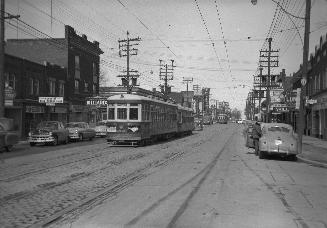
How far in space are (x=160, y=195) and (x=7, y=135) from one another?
16.8 m

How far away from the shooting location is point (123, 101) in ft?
95.8

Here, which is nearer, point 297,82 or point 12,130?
point 12,130

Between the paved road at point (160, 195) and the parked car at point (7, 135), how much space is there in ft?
24.5

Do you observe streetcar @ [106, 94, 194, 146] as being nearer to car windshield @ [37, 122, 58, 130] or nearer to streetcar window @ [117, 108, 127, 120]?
streetcar window @ [117, 108, 127, 120]

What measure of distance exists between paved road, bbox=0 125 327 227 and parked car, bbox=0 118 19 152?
24.5 feet

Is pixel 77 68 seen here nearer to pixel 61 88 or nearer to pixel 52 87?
pixel 61 88

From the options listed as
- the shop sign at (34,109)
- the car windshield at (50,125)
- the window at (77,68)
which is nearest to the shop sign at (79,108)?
the window at (77,68)

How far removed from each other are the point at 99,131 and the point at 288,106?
17.9 metres

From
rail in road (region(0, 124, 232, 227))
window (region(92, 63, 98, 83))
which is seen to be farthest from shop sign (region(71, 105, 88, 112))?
rail in road (region(0, 124, 232, 227))

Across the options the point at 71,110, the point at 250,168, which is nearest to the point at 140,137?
the point at 250,168

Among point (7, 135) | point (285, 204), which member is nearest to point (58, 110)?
point (7, 135)

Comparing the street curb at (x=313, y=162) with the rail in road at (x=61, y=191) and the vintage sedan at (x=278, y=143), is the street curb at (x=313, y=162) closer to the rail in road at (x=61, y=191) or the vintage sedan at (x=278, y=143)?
the vintage sedan at (x=278, y=143)

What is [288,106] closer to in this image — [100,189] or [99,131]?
[99,131]

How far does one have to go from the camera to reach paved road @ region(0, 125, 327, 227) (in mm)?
8125
